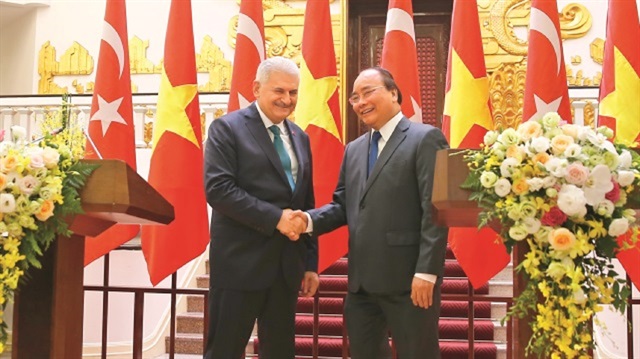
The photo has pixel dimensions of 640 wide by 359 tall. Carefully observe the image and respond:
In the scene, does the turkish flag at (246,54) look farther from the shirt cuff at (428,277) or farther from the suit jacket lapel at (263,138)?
the shirt cuff at (428,277)

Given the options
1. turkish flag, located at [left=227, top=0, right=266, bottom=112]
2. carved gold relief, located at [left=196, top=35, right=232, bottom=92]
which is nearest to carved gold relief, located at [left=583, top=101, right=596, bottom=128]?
carved gold relief, located at [left=196, top=35, right=232, bottom=92]

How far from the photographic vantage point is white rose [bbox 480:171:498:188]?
190 centimetres

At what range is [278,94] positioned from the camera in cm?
253

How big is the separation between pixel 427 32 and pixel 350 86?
1.02 metres

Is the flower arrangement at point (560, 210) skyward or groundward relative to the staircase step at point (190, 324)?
skyward

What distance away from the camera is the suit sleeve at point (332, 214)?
2.50 m

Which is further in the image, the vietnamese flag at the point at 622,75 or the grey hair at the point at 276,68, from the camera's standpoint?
the vietnamese flag at the point at 622,75

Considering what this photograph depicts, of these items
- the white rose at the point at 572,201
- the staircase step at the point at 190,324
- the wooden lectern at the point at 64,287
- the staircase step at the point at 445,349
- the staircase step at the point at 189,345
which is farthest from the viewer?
the staircase step at the point at 190,324

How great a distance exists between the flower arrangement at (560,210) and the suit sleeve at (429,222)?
13.4 inches

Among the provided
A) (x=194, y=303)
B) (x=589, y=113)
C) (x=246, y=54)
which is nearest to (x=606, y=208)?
(x=246, y=54)

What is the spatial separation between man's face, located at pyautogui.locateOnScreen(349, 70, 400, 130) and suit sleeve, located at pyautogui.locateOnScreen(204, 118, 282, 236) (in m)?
0.45

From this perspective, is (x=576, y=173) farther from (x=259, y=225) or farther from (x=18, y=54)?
(x=18, y=54)

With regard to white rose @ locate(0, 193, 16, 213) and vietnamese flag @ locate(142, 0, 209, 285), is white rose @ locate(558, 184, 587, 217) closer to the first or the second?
white rose @ locate(0, 193, 16, 213)

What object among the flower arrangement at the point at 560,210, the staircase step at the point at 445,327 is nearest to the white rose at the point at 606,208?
the flower arrangement at the point at 560,210
